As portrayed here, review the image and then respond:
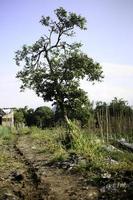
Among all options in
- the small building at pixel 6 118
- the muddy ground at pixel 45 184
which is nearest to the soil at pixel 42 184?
the muddy ground at pixel 45 184

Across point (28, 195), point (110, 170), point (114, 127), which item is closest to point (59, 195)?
point (28, 195)

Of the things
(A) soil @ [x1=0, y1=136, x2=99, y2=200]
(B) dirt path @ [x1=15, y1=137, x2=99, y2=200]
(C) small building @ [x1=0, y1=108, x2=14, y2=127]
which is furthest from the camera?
(C) small building @ [x1=0, y1=108, x2=14, y2=127]

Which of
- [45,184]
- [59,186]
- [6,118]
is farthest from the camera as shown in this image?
[6,118]

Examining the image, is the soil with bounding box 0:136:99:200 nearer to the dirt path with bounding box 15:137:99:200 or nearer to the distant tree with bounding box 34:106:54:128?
the dirt path with bounding box 15:137:99:200

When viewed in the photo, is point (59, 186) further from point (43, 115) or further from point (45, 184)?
point (43, 115)

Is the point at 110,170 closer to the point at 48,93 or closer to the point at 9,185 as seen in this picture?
the point at 9,185

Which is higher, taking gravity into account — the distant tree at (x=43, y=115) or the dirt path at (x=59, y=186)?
the distant tree at (x=43, y=115)

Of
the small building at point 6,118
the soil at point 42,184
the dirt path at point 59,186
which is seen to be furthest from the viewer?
the small building at point 6,118

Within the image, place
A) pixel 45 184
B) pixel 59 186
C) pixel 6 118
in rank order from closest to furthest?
pixel 59 186 < pixel 45 184 < pixel 6 118

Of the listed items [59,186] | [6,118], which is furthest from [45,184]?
[6,118]

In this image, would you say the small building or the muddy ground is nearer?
the muddy ground

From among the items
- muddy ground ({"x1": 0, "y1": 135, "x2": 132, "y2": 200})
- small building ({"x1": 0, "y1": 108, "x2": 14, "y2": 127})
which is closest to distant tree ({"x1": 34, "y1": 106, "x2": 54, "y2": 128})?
small building ({"x1": 0, "y1": 108, "x2": 14, "y2": 127})

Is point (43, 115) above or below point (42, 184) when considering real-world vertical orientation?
above

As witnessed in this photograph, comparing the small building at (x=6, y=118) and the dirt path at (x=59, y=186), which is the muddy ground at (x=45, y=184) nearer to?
the dirt path at (x=59, y=186)
